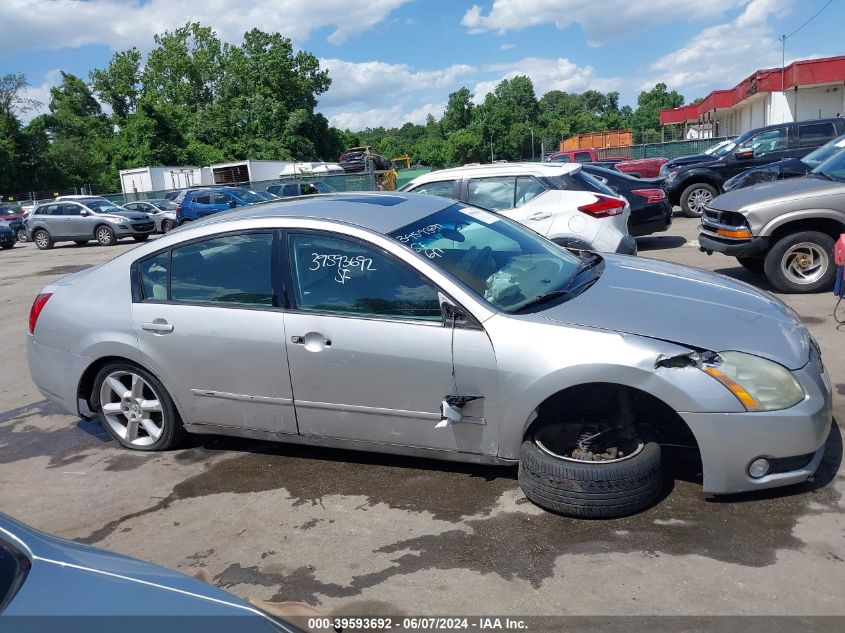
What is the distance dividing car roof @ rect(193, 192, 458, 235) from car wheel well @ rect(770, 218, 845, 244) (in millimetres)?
4657

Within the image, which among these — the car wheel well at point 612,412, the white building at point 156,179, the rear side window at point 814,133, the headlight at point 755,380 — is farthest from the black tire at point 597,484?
the white building at point 156,179

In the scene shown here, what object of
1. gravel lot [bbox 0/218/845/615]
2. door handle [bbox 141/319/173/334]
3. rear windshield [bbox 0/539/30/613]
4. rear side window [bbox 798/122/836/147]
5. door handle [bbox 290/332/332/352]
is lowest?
gravel lot [bbox 0/218/845/615]

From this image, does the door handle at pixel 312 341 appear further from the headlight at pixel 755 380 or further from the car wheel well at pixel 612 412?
the headlight at pixel 755 380

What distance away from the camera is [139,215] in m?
25.2

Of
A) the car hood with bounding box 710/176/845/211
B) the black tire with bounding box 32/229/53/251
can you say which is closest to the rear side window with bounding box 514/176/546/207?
the car hood with bounding box 710/176/845/211

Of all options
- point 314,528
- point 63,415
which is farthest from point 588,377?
point 63,415

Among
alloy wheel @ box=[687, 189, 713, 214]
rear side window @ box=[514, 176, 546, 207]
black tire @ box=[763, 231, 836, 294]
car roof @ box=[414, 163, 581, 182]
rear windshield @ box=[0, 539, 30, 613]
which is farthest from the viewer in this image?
alloy wheel @ box=[687, 189, 713, 214]

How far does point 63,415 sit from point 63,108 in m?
81.4

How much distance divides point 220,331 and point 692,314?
2.71 meters

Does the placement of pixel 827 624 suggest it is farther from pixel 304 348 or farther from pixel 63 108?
pixel 63 108

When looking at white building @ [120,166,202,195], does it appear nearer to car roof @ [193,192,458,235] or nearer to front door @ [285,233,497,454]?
car roof @ [193,192,458,235]

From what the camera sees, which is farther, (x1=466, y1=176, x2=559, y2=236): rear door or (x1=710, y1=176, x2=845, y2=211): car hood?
(x1=466, y1=176, x2=559, y2=236): rear door

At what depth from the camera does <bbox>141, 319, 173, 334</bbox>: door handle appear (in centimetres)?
456

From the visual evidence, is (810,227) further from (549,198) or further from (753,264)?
(549,198)
